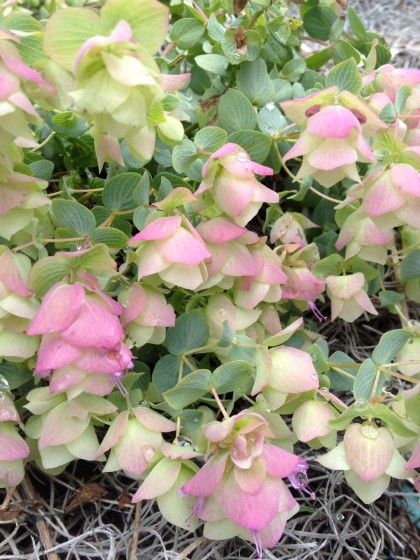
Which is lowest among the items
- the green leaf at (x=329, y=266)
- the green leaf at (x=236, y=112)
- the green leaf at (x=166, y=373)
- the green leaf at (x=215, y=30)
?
the green leaf at (x=166, y=373)

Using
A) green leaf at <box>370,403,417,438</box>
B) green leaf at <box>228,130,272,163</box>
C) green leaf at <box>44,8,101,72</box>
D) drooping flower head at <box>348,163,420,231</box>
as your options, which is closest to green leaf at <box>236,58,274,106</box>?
green leaf at <box>228,130,272,163</box>

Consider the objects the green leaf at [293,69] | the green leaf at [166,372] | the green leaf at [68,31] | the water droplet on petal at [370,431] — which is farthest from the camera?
the green leaf at [293,69]

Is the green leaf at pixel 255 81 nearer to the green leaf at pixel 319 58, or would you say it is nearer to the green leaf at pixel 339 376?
the green leaf at pixel 319 58

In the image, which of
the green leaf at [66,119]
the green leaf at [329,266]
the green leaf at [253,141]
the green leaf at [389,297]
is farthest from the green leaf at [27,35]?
the green leaf at [389,297]

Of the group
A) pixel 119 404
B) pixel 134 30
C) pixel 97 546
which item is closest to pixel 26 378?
pixel 119 404

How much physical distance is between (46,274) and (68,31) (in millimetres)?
228

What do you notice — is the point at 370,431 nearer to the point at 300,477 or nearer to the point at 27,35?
the point at 300,477

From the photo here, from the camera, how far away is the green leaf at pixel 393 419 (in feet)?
2.14

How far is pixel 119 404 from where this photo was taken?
725 millimetres

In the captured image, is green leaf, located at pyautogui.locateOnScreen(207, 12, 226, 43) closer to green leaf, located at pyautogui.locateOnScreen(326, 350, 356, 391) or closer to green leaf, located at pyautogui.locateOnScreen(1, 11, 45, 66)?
green leaf, located at pyautogui.locateOnScreen(1, 11, 45, 66)

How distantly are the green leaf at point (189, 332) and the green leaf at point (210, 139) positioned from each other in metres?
0.19

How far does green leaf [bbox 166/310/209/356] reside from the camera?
74 cm

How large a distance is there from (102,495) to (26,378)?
0.18 m

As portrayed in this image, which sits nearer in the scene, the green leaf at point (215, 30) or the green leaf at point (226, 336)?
the green leaf at point (226, 336)
